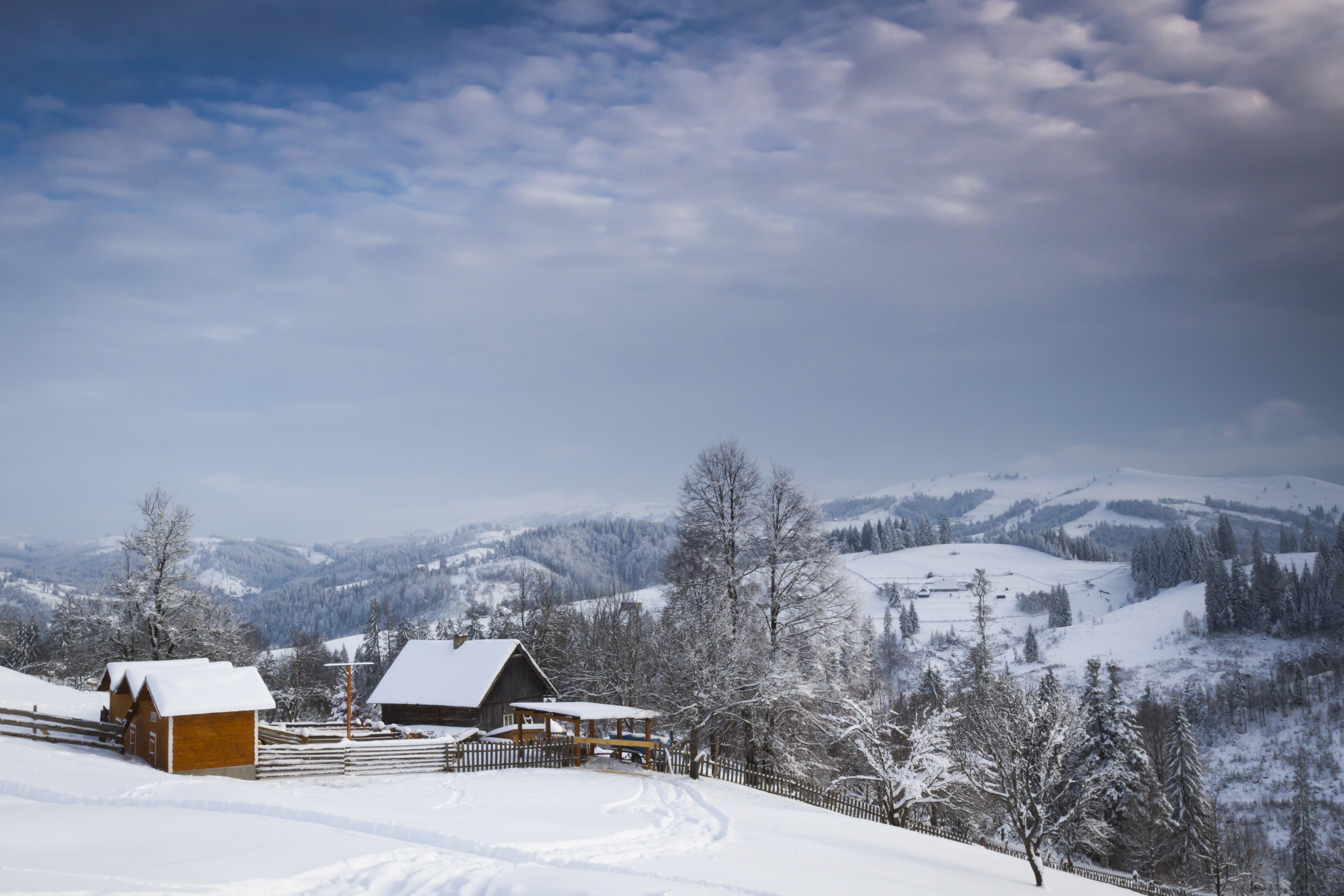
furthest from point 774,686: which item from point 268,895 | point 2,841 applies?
point 2,841

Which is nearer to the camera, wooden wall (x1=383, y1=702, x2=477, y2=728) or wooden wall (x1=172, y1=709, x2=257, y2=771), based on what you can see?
wooden wall (x1=172, y1=709, x2=257, y2=771)

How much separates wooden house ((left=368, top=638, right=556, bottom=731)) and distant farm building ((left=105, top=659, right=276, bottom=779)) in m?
15.1

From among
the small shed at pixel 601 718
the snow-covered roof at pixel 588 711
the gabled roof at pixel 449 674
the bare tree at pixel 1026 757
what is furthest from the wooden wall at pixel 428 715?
the bare tree at pixel 1026 757

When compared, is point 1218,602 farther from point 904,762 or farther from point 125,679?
point 125,679

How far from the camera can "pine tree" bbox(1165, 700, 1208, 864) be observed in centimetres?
4412

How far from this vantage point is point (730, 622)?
1059 inches

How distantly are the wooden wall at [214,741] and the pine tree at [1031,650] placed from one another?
126m

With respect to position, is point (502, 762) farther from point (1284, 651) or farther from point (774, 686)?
point (1284, 651)

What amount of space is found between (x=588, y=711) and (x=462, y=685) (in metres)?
16.4

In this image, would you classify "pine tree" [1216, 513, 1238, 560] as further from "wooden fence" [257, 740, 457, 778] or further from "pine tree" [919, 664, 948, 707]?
"wooden fence" [257, 740, 457, 778]

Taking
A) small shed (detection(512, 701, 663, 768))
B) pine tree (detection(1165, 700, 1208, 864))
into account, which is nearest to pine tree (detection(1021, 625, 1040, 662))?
pine tree (detection(1165, 700, 1208, 864))

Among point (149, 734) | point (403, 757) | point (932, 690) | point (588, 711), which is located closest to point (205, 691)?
point (149, 734)

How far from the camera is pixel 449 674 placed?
4144cm

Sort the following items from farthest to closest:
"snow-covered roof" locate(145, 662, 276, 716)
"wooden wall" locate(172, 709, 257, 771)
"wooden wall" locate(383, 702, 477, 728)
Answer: "wooden wall" locate(383, 702, 477, 728), "wooden wall" locate(172, 709, 257, 771), "snow-covered roof" locate(145, 662, 276, 716)
